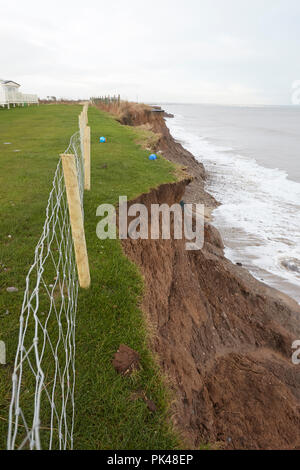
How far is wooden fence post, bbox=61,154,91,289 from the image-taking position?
3.71 metres

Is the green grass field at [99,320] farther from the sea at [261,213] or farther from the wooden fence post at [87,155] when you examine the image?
the sea at [261,213]

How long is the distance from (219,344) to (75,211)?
5.07m

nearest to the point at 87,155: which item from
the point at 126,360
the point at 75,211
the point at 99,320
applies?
the point at 75,211

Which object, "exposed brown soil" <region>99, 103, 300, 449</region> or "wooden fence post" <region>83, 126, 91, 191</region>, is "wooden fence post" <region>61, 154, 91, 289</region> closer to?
"exposed brown soil" <region>99, 103, 300, 449</region>

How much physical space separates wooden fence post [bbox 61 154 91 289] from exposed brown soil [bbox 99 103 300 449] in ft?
3.99

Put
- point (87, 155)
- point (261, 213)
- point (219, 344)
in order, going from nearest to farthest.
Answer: point (219, 344) → point (87, 155) → point (261, 213)

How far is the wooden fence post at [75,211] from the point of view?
3.71 metres

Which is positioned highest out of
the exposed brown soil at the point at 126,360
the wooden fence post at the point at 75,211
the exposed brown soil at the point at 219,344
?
the wooden fence post at the point at 75,211

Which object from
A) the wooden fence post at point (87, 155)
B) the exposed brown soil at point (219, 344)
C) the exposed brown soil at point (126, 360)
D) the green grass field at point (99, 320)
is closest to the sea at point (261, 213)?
the exposed brown soil at point (219, 344)

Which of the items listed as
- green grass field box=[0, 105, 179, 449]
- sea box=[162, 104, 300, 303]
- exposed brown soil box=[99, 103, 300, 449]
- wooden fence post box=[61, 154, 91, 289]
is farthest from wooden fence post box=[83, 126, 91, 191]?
sea box=[162, 104, 300, 303]

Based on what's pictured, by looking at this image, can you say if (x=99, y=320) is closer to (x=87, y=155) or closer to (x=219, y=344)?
(x=219, y=344)

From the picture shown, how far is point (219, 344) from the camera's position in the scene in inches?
267

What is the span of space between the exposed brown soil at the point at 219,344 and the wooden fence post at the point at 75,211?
1216 mm
